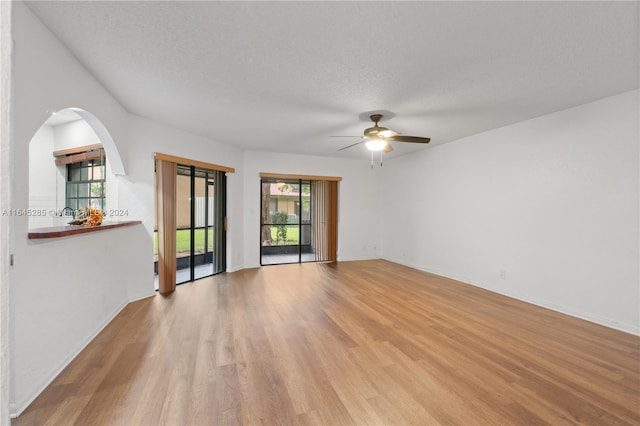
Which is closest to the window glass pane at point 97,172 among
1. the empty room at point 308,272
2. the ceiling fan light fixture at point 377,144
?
the empty room at point 308,272

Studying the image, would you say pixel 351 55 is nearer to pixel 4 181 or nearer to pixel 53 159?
pixel 4 181

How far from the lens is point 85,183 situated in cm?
383

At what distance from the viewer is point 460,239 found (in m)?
4.96

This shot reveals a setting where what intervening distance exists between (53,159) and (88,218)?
1.78 meters

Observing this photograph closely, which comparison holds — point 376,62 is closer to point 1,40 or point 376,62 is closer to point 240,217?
point 1,40

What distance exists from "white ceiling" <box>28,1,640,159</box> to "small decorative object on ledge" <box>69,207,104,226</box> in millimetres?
1368

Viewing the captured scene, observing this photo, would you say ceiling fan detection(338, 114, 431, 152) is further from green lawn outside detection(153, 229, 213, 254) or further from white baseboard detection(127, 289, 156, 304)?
white baseboard detection(127, 289, 156, 304)

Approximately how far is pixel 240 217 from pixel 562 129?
5.49 metres

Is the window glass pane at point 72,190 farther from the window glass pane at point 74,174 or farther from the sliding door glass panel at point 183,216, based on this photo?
the sliding door glass panel at point 183,216

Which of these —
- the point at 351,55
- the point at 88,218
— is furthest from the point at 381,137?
the point at 88,218

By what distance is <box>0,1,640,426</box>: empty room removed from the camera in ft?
6.04

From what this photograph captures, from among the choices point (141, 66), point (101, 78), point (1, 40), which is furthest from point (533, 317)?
point (101, 78)

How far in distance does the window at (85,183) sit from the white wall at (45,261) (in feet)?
3.67

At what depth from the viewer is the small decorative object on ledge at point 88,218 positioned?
2758mm
